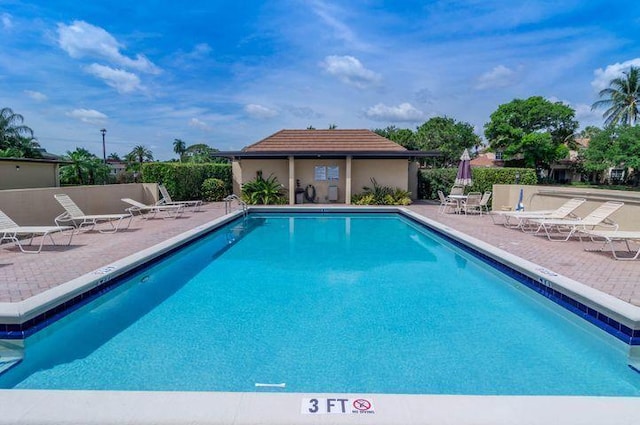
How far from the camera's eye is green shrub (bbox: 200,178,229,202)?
2003 cm

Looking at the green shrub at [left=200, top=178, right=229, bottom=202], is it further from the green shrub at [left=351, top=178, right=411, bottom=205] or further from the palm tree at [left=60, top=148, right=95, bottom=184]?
the palm tree at [left=60, top=148, right=95, bottom=184]

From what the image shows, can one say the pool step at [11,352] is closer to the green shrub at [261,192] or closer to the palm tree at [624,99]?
the green shrub at [261,192]

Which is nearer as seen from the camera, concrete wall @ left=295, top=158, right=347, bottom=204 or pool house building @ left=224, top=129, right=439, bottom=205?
pool house building @ left=224, top=129, right=439, bottom=205

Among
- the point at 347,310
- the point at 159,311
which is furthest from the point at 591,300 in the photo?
the point at 159,311

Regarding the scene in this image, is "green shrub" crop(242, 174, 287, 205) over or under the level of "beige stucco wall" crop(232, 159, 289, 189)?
under

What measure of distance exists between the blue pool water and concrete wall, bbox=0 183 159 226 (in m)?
5.00

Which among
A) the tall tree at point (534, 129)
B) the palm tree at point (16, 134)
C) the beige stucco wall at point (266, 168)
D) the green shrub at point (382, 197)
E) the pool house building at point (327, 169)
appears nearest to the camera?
the green shrub at point (382, 197)

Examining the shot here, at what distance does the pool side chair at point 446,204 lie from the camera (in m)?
15.7

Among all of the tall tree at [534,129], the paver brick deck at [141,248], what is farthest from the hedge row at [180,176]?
the tall tree at [534,129]

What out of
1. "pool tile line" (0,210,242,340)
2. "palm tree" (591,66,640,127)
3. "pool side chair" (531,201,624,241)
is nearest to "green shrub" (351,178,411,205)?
"pool side chair" (531,201,624,241)

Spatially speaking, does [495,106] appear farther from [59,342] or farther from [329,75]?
[59,342]

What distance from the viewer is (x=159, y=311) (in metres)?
5.53

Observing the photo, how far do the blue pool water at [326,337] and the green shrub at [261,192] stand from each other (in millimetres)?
10559

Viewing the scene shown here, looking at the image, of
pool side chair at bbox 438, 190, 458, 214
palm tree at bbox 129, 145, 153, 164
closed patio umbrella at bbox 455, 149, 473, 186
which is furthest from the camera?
palm tree at bbox 129, 145, 153, 164
